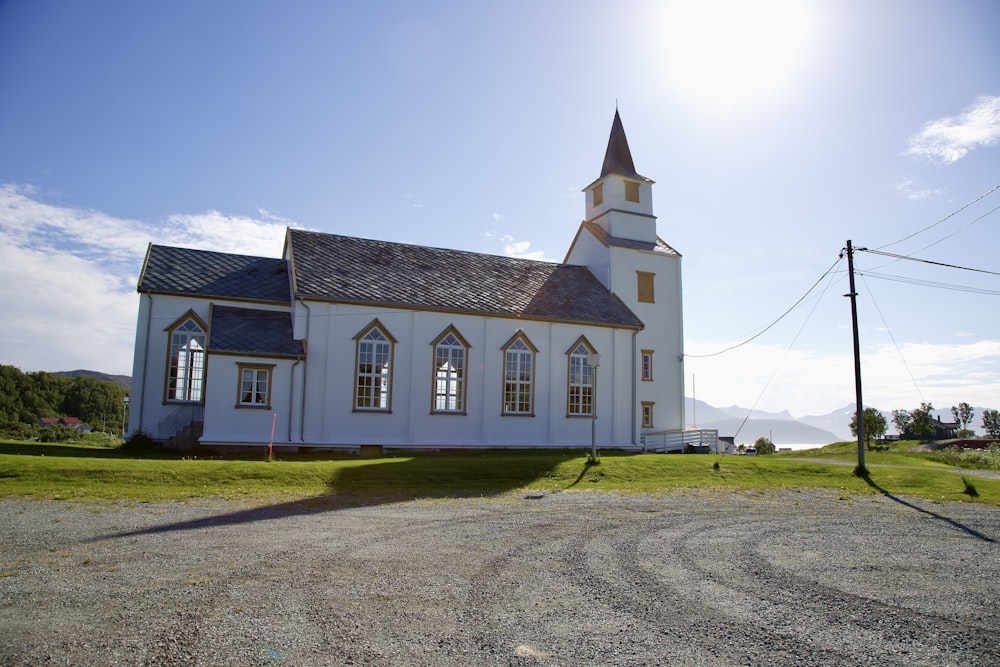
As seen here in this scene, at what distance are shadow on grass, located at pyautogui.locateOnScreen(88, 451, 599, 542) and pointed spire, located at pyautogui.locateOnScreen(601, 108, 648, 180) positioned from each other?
1880cm

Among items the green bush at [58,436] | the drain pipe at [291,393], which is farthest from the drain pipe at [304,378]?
the green bush at [58,436]

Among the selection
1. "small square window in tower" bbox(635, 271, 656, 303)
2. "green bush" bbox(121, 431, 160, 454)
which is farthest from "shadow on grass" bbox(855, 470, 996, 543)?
"green bush" bbox(121, 431, 160, 454)

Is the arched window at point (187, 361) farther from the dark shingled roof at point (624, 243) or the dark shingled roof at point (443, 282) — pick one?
the dark shingled roof at point (624, 243)

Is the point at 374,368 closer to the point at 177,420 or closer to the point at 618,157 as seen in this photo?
the point at 177,420

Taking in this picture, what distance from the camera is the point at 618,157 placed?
124ft

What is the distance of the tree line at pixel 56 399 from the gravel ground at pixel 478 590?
5040 centimetres

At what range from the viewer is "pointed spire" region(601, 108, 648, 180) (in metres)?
37.3

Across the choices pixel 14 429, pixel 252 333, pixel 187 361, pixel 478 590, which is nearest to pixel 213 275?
pixel 187 361

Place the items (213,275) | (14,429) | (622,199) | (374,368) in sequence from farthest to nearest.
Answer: (14,429), (622,199), (213,275), (374,368)

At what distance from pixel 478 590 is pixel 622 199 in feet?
104

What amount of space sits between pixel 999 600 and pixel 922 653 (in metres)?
2.75

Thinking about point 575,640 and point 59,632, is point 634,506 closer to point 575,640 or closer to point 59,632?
Result: point 575,640

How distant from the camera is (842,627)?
662 cm

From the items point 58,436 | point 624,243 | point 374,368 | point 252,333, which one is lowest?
point 58,436
